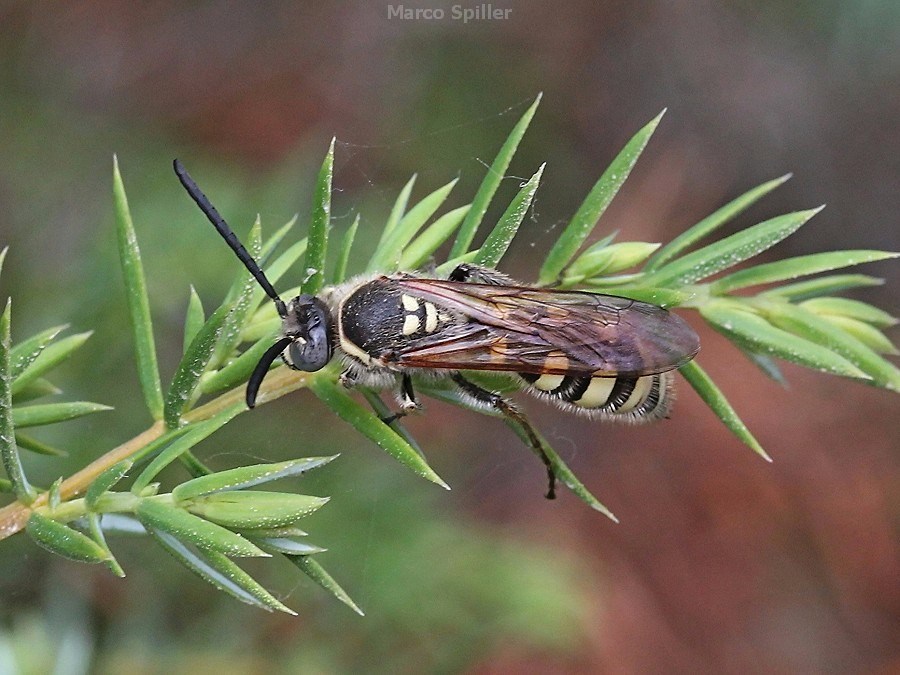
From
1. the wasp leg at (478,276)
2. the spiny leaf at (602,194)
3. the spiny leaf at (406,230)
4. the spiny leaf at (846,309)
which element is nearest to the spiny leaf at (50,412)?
the spiny leaf at (406,230)

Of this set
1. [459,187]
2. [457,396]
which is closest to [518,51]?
[459,187]

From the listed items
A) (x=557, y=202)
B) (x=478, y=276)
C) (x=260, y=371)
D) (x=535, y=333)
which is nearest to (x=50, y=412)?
(x=260, y=371)

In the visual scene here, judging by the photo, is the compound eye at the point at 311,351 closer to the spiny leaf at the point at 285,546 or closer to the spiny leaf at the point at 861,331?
the spiny leaf at the point at 285,546

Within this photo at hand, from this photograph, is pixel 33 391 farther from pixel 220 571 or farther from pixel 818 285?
pixel 818 285

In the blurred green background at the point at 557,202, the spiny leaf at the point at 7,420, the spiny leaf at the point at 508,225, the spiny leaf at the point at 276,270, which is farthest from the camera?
the blurred green background at the point at 557,202

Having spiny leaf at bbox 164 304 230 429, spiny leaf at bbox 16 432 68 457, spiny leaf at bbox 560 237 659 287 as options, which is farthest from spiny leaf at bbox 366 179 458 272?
spiny leaf at bbox 16 432 68 457

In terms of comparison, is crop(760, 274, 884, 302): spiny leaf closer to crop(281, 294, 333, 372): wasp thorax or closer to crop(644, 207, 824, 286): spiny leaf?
crop(644, 207, 824, 286): spiny leaf

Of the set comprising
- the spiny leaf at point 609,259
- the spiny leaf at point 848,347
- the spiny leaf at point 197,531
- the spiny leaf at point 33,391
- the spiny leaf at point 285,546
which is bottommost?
the spiny leaf at point 33,391
